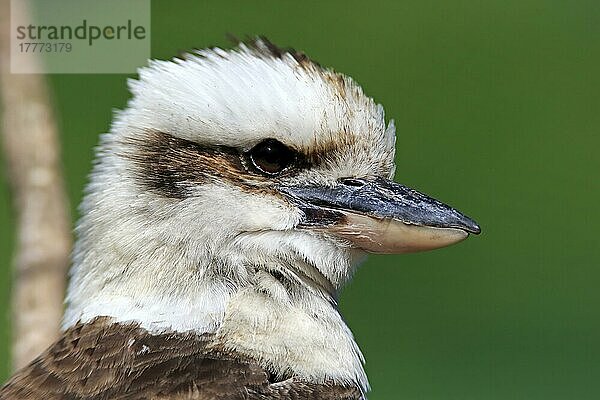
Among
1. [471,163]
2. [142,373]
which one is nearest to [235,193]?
[142,373]

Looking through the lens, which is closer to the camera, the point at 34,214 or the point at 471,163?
the point at 34,214

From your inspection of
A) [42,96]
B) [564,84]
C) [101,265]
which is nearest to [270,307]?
[101,265]

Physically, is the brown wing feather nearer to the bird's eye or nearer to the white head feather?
the white head feather

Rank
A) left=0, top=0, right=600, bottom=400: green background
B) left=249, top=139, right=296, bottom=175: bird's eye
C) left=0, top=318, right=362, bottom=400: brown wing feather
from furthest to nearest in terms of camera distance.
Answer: left=0, top=0, right=600, bottom=400: green background < left=249, top=139, right=296, bottom=175: bird's eye < left=0, top=318, right=362, bottom=400: brown wing feather

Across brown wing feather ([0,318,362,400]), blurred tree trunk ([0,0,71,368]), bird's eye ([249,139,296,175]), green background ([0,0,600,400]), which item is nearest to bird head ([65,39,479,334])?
bird's eye ([249,139,296,175])

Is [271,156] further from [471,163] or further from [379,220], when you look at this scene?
[471,163]

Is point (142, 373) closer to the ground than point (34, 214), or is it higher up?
closer to the ground

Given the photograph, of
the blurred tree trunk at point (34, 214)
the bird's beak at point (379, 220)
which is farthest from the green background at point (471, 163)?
the bird's beak at point (379, 220)

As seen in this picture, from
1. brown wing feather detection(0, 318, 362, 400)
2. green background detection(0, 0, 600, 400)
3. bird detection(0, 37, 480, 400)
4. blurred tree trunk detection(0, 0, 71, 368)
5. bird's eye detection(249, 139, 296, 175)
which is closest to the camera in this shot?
brown wing feather detection(0, 318, 362, 400)
